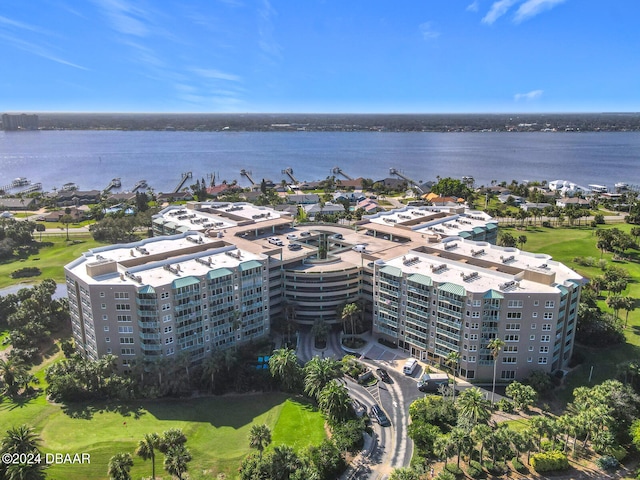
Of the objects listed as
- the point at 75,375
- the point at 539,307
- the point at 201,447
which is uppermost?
the point at 539,307

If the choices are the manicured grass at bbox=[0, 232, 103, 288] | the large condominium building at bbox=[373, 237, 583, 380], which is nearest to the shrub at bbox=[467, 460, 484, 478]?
the large condominium building at bbox=[373, 237, 583, 380]

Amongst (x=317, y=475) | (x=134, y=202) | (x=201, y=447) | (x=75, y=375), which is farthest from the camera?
(x=134, y=202)

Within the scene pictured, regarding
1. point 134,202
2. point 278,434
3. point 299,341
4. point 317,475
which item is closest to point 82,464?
point 278,434

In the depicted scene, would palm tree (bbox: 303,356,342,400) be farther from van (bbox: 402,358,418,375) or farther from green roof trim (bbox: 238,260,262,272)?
green roof trim (bbox: 238,260,262,272)

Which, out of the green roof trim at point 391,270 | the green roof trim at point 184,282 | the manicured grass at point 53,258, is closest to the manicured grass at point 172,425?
the green roof trim at point 184,282

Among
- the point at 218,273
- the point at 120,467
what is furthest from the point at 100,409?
the point at 218,273

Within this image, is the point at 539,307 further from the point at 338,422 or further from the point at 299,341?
the point at 299,341

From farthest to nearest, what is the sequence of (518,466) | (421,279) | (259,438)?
1. (421,279)
2. (518,466)
3. (259,438)

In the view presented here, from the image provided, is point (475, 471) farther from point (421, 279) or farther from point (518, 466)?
point (421, 279)
